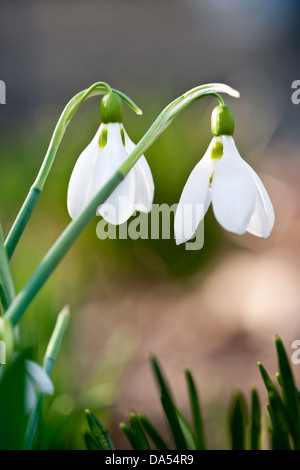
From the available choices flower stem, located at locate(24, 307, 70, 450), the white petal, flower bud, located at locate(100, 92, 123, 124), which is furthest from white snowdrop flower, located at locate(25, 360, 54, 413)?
flower bud, located at locate(100, 92, 123, 124)

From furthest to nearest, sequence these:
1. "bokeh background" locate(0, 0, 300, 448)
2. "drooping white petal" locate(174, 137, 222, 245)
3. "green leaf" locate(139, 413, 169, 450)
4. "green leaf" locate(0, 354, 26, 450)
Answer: "bokeh background" locate(0, 0, 300, 448), "green leaf" locate(139, 413, 169, 450), "drooping white petal" locate(174, 137, 222, 245), "green leaf" locate(0, 354, 26, 450)

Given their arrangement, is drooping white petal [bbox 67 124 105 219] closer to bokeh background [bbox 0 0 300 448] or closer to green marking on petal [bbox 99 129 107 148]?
green marking on petal [bbox 99 129 107 148]

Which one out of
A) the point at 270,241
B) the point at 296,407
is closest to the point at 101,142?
the point at 296,407

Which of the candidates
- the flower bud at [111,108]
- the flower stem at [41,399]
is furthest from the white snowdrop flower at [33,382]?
the flower bud at [111,108]

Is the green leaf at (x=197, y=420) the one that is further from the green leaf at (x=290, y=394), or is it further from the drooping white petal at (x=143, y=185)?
the drooping white petal at (x=143, y=185)

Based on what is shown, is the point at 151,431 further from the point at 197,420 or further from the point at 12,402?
the point at 12,402

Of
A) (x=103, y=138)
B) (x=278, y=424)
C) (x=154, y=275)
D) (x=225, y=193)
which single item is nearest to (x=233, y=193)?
(x=225, y=193)
